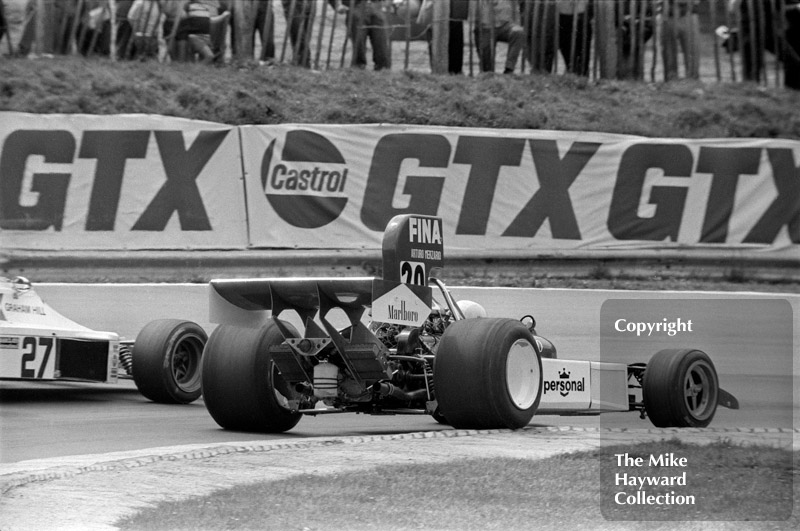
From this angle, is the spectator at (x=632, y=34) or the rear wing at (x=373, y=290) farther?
the spectator at (x=632, y=34)

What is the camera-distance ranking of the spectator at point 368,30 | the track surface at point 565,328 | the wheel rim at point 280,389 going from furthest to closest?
the spectator at point 368,30 → the track surface at point 565,328 → the wheel rim at point 280,389

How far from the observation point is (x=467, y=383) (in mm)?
8039

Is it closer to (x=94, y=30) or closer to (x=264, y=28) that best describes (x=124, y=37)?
(x=94, y=30)

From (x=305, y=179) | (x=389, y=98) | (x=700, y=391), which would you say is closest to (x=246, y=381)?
(x=700, y=391)

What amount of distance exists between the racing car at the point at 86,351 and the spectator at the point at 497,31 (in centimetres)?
703

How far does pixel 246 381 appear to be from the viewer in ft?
28.2

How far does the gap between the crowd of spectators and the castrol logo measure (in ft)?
9.76

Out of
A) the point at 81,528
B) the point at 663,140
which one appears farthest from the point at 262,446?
the point at 663,140

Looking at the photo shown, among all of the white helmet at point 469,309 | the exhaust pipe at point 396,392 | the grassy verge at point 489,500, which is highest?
the white helmet at point 469,309

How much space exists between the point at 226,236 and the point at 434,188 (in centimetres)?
247

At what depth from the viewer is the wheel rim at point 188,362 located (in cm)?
1118

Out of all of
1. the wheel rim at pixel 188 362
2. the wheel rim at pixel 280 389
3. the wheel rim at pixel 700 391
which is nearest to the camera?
the wheel rim at pixel 280 389

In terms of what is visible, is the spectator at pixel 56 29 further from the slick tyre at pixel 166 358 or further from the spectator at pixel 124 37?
the slick tyre at pixel 166 358

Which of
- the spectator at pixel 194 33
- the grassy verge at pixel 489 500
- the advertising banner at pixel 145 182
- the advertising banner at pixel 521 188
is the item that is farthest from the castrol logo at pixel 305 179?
the grassy verge at pixel 489 500
